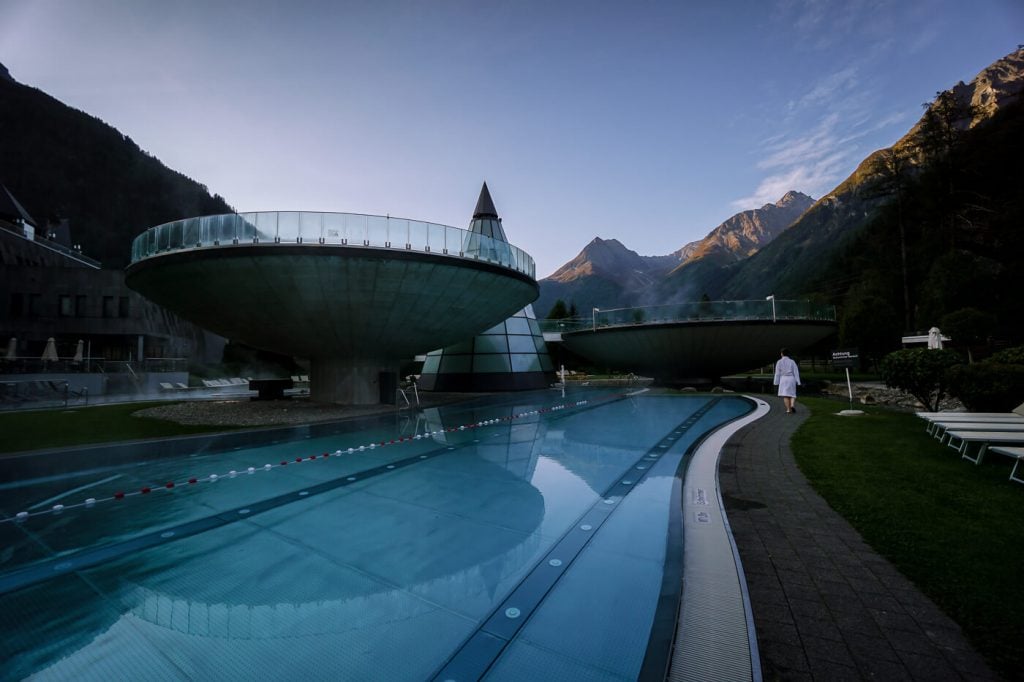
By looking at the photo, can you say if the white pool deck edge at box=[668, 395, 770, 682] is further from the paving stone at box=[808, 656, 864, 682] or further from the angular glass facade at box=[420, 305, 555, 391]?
the angular glass facade at box=[420, 305, 555, 391]

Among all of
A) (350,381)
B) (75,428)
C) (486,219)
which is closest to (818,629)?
(75,428)

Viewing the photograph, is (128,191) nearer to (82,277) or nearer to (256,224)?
(82,277)

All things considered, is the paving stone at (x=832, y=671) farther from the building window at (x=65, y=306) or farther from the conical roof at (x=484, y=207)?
the building window at (x=65, y=306)

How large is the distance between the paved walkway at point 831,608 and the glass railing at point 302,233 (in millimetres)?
11622

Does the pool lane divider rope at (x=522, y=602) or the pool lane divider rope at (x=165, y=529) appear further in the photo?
the pool lane divider rope at (x=165, y=529)

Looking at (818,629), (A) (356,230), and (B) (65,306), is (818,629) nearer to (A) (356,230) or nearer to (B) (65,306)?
(A) (356,230)

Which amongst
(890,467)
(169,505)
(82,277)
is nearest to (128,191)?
(82,277)

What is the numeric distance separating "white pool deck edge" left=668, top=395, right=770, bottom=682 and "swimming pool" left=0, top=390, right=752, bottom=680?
16cm

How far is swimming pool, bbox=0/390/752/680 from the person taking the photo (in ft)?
8.48

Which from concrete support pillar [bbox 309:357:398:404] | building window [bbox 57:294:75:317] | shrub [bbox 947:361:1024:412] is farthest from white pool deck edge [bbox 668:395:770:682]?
building window [bbox 57:294:75:317]

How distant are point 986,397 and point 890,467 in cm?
558

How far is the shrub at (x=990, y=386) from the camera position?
28.9 feet

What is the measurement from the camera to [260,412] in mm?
14531

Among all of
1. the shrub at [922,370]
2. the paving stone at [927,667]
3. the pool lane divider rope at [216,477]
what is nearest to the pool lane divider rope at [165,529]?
the pool lane divider rope at [216,477]
